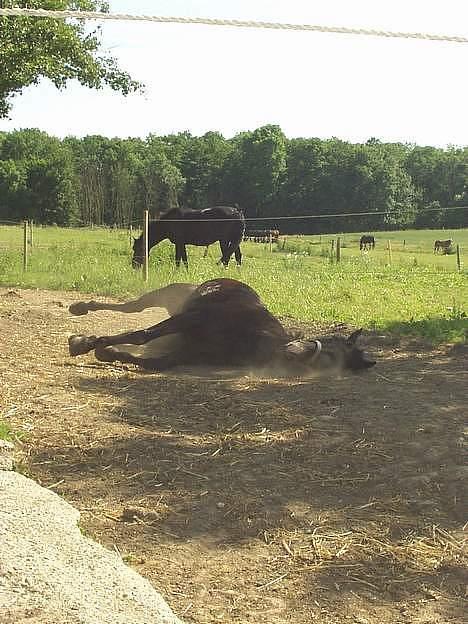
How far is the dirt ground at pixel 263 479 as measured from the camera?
284 cm

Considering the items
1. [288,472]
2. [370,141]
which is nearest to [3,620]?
[288,472]

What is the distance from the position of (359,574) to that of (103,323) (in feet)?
20.5

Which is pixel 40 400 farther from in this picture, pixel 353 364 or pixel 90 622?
pixel 90 622

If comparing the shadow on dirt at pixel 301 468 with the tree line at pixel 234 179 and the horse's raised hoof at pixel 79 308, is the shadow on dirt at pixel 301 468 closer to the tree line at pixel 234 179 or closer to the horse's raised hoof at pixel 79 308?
the horse's raised hoof at pixel 79 308

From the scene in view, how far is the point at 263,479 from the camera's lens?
3969 millimetres

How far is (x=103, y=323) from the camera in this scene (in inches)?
346

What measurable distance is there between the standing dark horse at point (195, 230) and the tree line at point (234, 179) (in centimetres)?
1944

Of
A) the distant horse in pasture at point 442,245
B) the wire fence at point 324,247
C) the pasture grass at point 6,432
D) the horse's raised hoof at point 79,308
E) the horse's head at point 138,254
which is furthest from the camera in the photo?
the distant horse in pasture at point 442,245

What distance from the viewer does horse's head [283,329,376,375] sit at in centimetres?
621

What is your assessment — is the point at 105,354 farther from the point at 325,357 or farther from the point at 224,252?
the point at 224,252

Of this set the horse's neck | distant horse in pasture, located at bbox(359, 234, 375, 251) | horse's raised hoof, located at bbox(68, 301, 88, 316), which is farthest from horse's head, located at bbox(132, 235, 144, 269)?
distant horse in pasture, located at bbox(359, 234, 375, 251)

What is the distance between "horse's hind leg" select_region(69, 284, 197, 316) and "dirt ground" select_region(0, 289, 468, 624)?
0.88 meters

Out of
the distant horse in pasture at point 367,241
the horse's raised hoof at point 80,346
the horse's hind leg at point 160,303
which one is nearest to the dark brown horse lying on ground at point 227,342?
the horse's raised hoof at point 80,346

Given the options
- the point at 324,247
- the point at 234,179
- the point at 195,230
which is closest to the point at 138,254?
the point at 195,230
